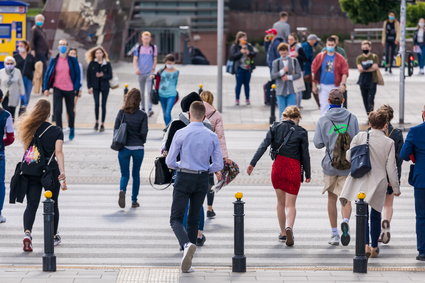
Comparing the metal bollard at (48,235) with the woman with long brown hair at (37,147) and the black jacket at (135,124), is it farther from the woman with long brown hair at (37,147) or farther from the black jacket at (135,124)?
the black jacket at (135,124)

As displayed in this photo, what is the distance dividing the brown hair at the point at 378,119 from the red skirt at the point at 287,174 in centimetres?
118

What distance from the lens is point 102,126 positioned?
2406 cm

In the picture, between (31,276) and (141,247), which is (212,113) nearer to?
(141,247)

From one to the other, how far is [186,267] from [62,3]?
2142 centimetres

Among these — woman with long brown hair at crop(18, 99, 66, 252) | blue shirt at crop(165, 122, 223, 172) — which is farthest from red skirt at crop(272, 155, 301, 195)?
woman with long brown hair at crop(18, 99, 66, 252)

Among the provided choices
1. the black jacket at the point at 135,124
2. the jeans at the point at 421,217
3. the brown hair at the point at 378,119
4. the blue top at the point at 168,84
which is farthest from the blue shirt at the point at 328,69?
the jeans at the point at 421,217

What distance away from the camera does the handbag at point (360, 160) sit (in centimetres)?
1329

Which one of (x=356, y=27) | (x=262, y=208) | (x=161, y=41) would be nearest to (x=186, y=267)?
(x=262, y=208)

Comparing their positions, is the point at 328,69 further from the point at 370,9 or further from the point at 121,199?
the point at 370,9

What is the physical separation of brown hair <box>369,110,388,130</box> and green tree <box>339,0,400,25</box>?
2663 centimetres

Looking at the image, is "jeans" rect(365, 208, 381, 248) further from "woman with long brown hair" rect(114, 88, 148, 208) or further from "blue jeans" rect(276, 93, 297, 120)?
"blue jeans" rect(276, 93, 297, 120)

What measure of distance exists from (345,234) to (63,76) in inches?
368

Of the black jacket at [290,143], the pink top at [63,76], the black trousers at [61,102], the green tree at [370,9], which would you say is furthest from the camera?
the green tree at [370,9]

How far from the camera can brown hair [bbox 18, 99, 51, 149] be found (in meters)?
13.8
